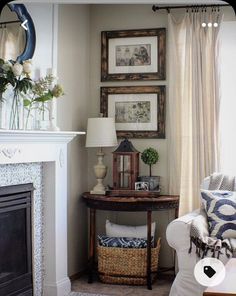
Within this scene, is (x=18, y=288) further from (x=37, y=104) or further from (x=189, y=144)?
(x=189, y=144)

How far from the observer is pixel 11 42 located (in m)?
3.64

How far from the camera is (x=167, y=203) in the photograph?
4.32m

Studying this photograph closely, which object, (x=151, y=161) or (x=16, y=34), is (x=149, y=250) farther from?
(x=16, y=34)

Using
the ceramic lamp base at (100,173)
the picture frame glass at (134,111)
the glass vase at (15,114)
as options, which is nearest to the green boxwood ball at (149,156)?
the picture frame glass at (134,111)

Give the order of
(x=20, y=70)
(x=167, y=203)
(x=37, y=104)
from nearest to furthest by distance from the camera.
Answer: (x=20, y=70) → (x=37, y=104) → (x=167, y=203)

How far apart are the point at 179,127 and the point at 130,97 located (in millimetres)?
537

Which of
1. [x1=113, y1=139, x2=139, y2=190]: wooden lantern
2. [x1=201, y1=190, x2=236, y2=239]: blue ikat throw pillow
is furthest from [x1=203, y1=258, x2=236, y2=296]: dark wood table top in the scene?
[x1=113, y1=139, x2=139, y2=190]: wooden lantern

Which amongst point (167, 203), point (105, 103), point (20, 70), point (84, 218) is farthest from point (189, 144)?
point (20, 70)

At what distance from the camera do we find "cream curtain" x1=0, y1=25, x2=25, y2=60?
354 cm

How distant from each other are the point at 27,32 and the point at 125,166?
1.43m

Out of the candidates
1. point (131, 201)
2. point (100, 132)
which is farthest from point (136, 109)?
point (131, 201)

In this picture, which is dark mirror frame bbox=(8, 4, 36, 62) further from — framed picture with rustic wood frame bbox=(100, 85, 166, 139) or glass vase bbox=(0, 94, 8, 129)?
framed picture with rustic wood frame bbox=(100, 85, 166, 139)

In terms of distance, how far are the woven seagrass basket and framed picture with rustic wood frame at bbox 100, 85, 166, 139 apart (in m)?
1.05

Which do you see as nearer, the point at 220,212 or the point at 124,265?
the point at 220,212
